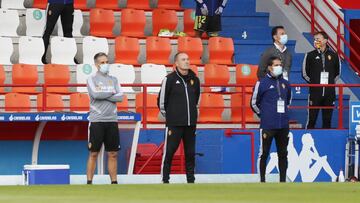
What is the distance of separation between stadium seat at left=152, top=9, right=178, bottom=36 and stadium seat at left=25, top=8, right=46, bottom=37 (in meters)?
2.19

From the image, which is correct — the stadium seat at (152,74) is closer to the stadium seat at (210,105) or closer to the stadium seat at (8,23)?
the stadium seat at (210,105)

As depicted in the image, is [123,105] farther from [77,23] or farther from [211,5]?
[211,5]

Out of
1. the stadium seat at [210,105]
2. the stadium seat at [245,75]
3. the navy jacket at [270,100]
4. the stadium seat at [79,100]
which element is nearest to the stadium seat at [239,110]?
the stadium seat at [210,105]

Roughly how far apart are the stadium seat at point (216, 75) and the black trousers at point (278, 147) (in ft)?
14.4

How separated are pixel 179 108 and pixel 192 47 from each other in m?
5.18

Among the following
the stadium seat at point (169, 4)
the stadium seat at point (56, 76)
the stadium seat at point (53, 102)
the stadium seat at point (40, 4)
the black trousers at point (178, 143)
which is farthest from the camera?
the stadium seat at point (169, 4)

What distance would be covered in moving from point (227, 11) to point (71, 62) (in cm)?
444

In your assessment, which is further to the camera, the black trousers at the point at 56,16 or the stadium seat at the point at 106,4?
the stadium seat at the point at 106,4

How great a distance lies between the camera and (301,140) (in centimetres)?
2364

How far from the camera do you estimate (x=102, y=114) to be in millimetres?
20016

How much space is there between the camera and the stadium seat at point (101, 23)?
25.5 m

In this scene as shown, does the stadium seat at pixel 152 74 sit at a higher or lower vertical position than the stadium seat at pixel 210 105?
higher

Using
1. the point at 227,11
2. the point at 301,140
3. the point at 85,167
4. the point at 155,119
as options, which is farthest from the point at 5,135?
the point at 227,11

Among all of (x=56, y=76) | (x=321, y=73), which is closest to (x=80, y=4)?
(x=56, y=76)
